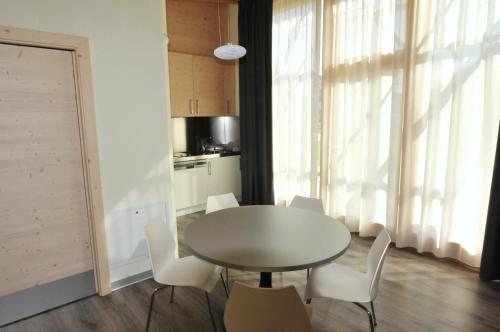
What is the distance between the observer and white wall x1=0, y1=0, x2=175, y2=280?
2474mm

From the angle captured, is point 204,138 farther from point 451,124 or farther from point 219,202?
point 451,124

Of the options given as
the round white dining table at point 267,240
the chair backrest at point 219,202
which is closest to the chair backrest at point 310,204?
the round white dining table at point 267,240

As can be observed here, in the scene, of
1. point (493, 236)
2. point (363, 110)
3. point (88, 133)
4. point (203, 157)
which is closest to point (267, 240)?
point (88, 133)

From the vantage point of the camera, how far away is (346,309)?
7.97 ft

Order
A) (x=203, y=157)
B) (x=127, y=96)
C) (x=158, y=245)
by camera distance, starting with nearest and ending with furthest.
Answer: (x=158, y=245), (x=127, y=96), (x=203, y=157)

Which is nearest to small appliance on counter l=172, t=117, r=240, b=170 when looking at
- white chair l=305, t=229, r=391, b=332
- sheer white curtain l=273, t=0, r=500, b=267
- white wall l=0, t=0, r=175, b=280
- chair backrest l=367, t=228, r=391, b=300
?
sheer white curtain l=273, t=0, r=500, b=267

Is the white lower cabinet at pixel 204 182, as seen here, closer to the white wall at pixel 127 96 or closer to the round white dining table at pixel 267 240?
the white wall at pixel 127 96

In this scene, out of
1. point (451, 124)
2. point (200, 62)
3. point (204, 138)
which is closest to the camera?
point (451, 124)

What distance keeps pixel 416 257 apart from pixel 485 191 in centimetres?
96

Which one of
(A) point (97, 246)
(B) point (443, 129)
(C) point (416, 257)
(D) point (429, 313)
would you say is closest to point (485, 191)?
(B) point (443, 129)

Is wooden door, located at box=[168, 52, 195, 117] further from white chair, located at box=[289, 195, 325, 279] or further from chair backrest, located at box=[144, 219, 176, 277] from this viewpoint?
chair backrest, located at box=[144, 219, 176, 277]

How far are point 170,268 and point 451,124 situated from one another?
9.27 feet

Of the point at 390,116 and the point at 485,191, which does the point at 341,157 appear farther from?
the point at 485,191

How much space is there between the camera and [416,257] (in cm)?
331
